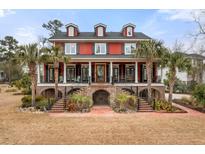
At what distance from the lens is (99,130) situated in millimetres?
12438

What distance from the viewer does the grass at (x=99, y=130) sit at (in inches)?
411

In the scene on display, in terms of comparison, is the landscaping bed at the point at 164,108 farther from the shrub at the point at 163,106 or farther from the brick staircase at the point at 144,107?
the brick staircase at the point at 144,107

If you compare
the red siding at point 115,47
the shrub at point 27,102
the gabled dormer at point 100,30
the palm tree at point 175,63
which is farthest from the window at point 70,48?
the palm tree at point 175,63

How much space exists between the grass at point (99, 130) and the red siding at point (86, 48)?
488 inches

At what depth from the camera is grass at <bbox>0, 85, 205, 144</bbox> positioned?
10.4 meters

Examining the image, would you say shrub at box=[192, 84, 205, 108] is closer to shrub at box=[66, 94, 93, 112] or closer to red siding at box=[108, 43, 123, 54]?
shrub at box=[66, 94, 93, 112]

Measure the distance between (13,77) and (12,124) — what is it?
46030 millimetres

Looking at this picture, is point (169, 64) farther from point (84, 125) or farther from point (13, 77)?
point (13, 77)

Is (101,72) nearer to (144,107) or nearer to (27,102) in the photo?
(144,107)

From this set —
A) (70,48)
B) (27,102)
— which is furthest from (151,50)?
(27,102)

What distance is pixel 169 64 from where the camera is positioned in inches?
813

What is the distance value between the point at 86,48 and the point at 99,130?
16141mm

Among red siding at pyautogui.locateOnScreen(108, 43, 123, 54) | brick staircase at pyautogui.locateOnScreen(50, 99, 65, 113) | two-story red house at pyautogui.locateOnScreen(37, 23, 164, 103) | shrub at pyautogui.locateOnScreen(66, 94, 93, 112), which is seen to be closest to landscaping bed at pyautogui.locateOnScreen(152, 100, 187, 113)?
shrub at pyautogui.locateOnScreen(66, 94, 93, 112)
